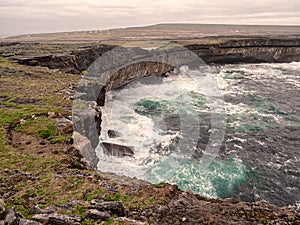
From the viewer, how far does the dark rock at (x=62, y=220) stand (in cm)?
1098

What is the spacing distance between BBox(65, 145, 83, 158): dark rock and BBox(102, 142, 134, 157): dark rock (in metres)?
9.63

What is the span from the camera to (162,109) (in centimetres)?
4619

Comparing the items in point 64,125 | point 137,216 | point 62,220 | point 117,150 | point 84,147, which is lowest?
point 117,150

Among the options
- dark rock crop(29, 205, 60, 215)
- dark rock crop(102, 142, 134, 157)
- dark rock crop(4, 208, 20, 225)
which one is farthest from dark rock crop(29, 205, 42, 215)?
dark rock crop(102, 142, 134, 157)

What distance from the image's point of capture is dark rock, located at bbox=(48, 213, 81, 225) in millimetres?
10977

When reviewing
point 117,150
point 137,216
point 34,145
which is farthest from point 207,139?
point 137,216

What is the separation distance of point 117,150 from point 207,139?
12975mm

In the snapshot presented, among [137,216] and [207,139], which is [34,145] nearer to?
[137,216]

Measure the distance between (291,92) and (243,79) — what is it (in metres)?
16.3

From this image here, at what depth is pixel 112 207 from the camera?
12.4 m

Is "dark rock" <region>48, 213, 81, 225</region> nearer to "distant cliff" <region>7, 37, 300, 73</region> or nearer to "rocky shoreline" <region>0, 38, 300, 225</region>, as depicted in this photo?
"rocky shoreline" <region>0, 38, 300, 225</region>

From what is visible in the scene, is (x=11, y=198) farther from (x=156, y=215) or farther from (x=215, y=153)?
(x=215, y=153)

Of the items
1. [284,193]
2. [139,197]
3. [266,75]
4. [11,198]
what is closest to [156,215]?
[139,197]

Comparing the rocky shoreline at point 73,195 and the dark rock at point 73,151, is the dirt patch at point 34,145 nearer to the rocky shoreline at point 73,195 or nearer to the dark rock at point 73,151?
the rocky shoreline at point 73,195
